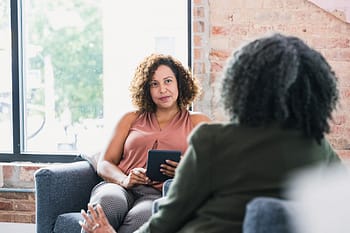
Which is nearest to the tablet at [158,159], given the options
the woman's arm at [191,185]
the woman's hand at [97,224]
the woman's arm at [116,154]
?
the woman's arm at [116,154]

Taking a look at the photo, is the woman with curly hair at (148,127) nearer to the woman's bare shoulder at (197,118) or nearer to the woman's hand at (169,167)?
the woman's bare shoulder at (197,118)

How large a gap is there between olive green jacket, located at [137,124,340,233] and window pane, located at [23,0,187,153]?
7.07ft

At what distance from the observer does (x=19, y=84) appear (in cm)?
367

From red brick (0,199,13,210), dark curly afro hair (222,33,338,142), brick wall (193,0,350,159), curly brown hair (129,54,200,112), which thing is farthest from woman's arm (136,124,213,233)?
red brick (0,199,13,210)

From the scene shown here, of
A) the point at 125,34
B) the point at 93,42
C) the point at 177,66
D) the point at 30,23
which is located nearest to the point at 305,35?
the point at 177,66

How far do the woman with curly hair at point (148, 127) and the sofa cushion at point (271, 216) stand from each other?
1.52m

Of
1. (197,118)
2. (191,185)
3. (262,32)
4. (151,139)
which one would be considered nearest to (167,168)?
(151,139)

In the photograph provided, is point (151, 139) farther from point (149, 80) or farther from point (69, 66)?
point (69, 66)

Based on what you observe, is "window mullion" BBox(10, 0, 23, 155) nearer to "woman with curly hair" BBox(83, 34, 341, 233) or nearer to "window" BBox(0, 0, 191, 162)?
"window" BBox(0, 0, 191, 162)

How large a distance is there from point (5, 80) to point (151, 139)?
4.69 feet

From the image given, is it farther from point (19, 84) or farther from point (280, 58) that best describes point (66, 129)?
point (280, 58)

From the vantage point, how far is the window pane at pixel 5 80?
12.1 ft

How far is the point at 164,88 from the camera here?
288 cm

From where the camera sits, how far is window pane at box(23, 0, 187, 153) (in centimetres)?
351
